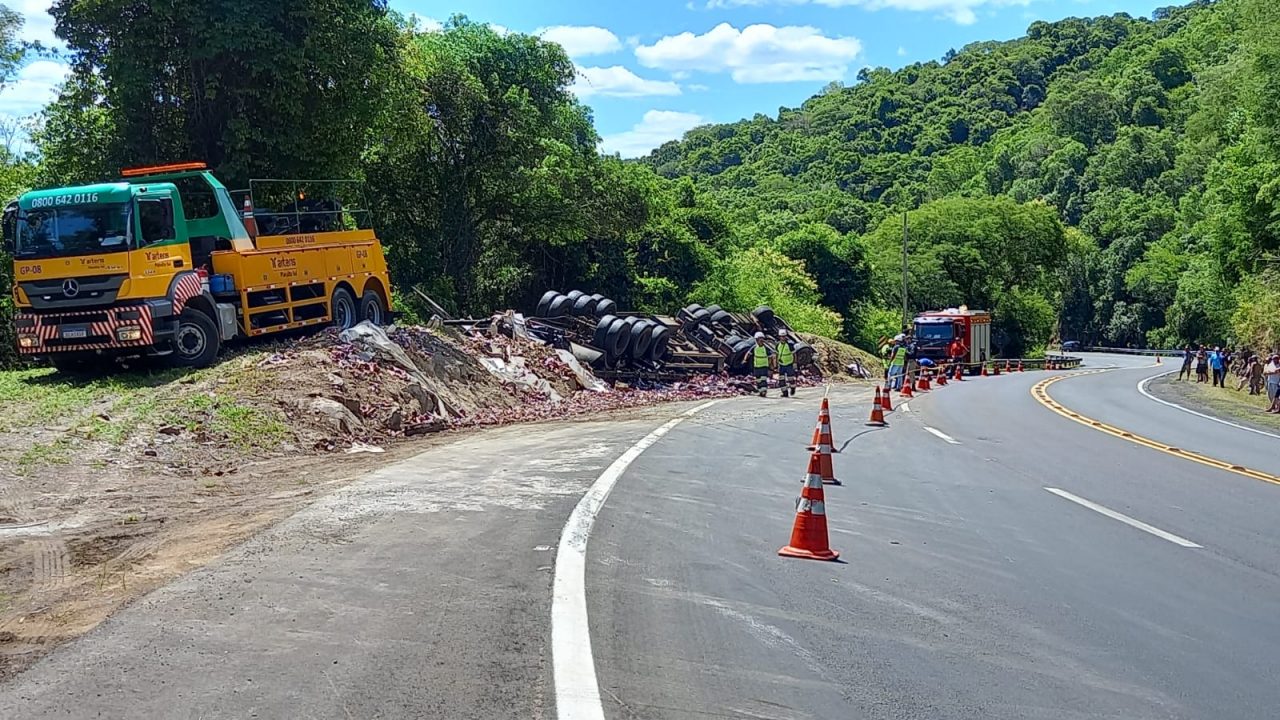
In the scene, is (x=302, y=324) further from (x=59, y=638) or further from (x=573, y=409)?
(x=59, y=638)

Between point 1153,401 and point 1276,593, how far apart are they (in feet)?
89.2

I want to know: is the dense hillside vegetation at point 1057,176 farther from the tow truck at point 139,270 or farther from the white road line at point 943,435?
the tow truck at point 139,270

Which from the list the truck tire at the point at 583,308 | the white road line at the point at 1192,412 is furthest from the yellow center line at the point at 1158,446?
the truck tire at the point at 583,308

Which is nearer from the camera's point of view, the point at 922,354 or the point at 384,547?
the point at 384,547

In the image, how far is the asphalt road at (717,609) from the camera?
5027 mm

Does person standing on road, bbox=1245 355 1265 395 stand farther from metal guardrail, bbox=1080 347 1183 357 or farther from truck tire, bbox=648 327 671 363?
metal guardrail, bbox=1080 347 1183 357

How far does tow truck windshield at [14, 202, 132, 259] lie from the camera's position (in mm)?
17250

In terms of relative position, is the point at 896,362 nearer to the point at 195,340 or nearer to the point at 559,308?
the point at 559,308

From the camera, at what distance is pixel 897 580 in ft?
25.3

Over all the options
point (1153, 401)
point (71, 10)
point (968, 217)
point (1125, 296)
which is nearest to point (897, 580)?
point (71, 10)

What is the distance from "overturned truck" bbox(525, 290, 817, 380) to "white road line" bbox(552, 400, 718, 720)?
19.5 m

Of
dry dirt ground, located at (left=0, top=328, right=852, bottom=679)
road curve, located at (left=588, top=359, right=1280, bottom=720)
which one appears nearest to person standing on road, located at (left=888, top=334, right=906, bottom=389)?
dry dirt ground, located at (left=0, top=328, right=852, bottom=679)

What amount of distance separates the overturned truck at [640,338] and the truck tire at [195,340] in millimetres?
11540

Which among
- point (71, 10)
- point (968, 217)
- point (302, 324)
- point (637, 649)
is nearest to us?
point (637, 649)
